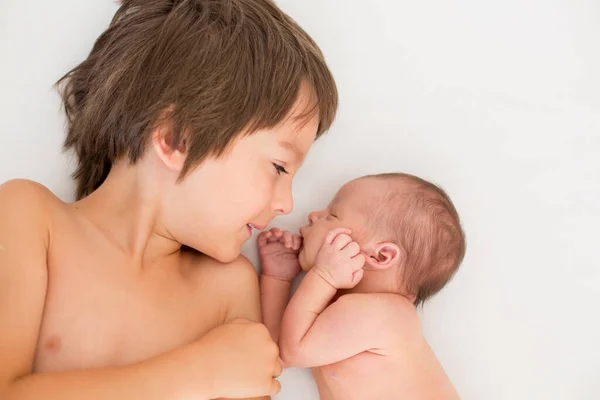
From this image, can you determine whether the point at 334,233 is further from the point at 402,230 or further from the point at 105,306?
the point at 105,306

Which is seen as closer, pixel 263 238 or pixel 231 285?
pixel 231 285

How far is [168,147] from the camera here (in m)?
1.18

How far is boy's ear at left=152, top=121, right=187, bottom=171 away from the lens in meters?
1.18

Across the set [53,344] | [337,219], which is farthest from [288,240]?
[53,344]

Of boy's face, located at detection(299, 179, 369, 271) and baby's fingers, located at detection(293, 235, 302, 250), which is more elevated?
boy's face, located at detection(299, 179, 369, 271)

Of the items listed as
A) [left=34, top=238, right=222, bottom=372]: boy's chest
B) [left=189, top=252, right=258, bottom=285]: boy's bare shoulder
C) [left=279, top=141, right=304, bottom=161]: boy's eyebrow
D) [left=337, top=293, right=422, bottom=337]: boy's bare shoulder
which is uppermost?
[left=279, top=141, right=304, bottom=161]: boy's eyebrow

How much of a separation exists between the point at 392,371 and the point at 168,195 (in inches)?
22.8

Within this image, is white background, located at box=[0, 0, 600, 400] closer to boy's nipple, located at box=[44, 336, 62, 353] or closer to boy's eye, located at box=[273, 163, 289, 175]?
boy's eye, located at box=[273, 163, 289, 175]

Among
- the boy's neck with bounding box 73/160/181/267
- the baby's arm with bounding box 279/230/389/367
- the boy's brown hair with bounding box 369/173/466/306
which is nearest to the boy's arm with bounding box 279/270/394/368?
the baby's arm with bounding box 279/230/389/367

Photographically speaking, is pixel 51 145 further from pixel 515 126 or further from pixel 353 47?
pixel 515 126

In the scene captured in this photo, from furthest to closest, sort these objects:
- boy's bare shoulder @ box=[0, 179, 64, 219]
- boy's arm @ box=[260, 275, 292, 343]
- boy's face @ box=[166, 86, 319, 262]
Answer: boy's arm @ box=[260, 275, 292, 343], boy's face @ box=[166, 86, 319, 262], boy's bare shoulder @ box=[0, 179, 64, 219]

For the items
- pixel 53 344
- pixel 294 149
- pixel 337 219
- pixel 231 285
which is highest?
pixel 294 149

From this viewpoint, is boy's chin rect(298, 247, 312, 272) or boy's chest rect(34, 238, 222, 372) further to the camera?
boy's chin rect(298, 247, 312, 272)

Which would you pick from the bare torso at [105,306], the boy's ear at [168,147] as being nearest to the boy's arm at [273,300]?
the bare torso at [105,306]
